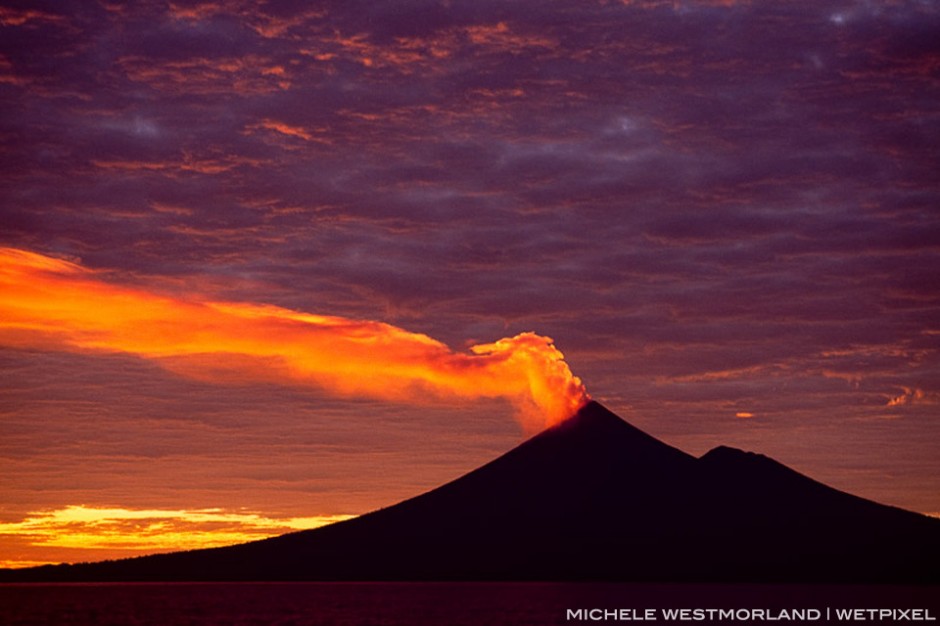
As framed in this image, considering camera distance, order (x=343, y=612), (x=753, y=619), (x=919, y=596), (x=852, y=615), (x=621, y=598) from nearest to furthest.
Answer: (x=753, y=619) → (x=852, y=615) → (x=343, y=612) → (x=621, y=598) → (x=919, y=596)

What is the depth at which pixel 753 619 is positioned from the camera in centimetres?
11562

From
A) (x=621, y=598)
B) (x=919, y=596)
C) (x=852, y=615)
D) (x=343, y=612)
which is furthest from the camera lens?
(x=919, y=596)

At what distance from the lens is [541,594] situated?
174000 millimetres

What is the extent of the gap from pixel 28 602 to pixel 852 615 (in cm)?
11149

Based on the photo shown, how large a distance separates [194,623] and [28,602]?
2831 inches

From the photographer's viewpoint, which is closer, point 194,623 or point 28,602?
point 194,623

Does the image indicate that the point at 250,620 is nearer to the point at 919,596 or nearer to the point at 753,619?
the point at 753,619

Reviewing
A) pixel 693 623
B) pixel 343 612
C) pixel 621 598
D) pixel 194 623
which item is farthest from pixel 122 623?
pixel 621 598

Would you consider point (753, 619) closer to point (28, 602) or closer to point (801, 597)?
point (801, 597)

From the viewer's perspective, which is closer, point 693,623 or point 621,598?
point 693,623

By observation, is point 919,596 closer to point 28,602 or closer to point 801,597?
point 801,597

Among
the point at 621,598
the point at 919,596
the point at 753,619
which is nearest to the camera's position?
the point at 753,619

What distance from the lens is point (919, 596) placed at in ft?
562

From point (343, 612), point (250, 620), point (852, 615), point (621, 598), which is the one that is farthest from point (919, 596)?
point (250, 620)
